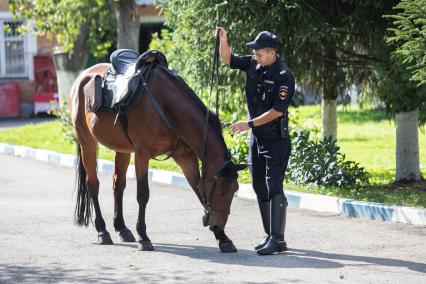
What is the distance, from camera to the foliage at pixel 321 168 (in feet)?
41.0

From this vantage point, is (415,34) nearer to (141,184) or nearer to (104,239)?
(141,184)

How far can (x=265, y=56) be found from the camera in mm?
8695

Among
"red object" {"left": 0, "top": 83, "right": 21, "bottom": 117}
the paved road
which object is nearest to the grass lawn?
the paved road

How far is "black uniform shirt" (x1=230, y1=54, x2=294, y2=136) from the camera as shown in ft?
28.4

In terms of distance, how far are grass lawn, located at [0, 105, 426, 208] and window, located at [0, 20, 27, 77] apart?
10.4m

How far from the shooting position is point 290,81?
8742 mm

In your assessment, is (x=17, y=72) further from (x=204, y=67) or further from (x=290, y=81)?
(x=290, y=81)

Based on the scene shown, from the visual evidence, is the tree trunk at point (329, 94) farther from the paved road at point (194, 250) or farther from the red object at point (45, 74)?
the red object at point (45, 74)

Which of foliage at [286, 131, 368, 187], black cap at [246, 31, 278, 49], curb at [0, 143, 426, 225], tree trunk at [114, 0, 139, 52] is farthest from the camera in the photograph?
tree trunk at [114, 0, 139, 52]

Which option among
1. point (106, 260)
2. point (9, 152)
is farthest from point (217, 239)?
point (9, 152)

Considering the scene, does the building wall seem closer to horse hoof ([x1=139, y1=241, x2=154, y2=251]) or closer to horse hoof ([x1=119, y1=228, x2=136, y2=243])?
horse hoof ([x1=119, y1=228, x2=136, y2=243])

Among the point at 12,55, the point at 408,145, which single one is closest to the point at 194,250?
the point at 408,145

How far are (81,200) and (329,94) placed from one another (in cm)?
517

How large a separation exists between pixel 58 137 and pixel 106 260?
12648 millimetres
